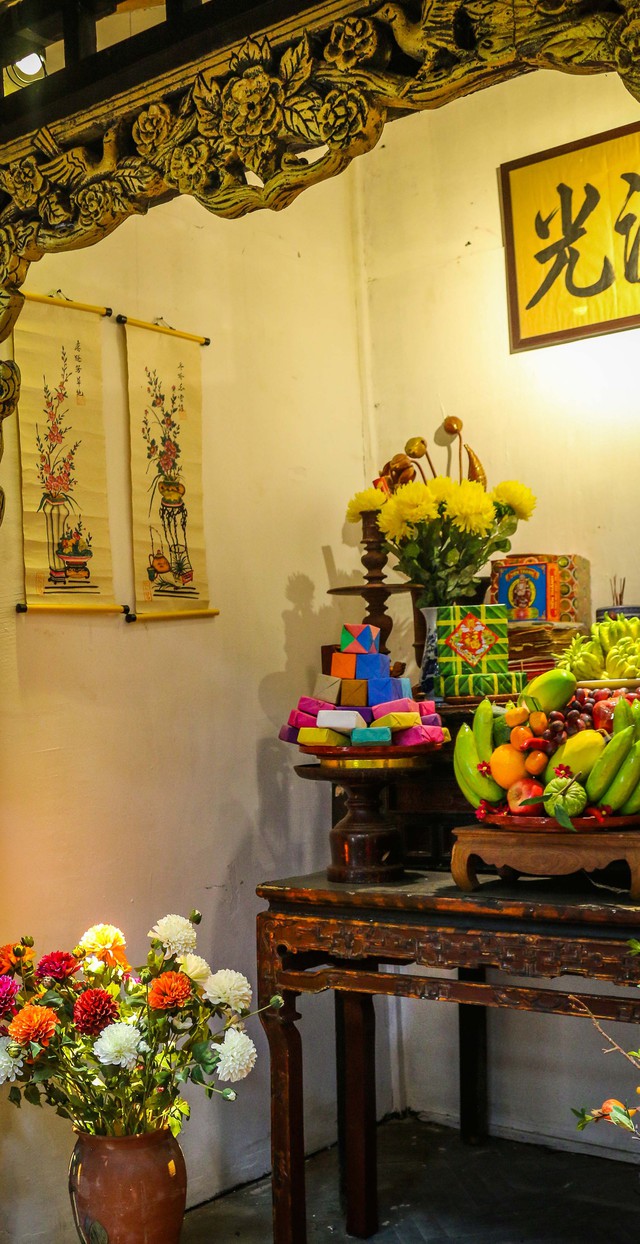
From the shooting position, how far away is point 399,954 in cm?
244

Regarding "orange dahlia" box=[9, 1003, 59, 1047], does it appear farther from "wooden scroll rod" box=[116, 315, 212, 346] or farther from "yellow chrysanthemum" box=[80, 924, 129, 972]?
"wooden scroll rod" box=[116, 315, 212, 346]

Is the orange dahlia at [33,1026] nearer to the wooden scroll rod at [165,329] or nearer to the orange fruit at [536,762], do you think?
the orange fruit at [536,762]

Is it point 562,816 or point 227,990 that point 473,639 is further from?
point 227,990

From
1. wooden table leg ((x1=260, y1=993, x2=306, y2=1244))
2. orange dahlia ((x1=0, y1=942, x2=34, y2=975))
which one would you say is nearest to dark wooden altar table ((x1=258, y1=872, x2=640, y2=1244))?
wooden table leg ((x1=260, y1=993, x2=306, y2=1244))

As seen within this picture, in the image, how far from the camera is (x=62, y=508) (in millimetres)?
2895

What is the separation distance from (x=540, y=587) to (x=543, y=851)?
1.07m

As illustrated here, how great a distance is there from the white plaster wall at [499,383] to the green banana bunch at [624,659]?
0.80 m

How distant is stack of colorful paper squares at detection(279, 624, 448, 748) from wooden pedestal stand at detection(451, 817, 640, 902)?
0.31 metres

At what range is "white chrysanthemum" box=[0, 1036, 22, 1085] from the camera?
7.18 ft

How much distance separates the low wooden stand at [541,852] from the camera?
87.3 inches

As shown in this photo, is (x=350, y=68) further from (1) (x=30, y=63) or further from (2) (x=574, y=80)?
(2) (x=574, y=80)

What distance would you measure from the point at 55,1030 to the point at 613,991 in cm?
176

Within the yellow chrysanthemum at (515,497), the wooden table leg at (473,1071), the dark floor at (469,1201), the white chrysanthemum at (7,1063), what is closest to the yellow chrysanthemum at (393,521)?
the yellow chrysanthemum at (515,497)

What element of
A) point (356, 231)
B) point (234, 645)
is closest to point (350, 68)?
point (234, 645)
